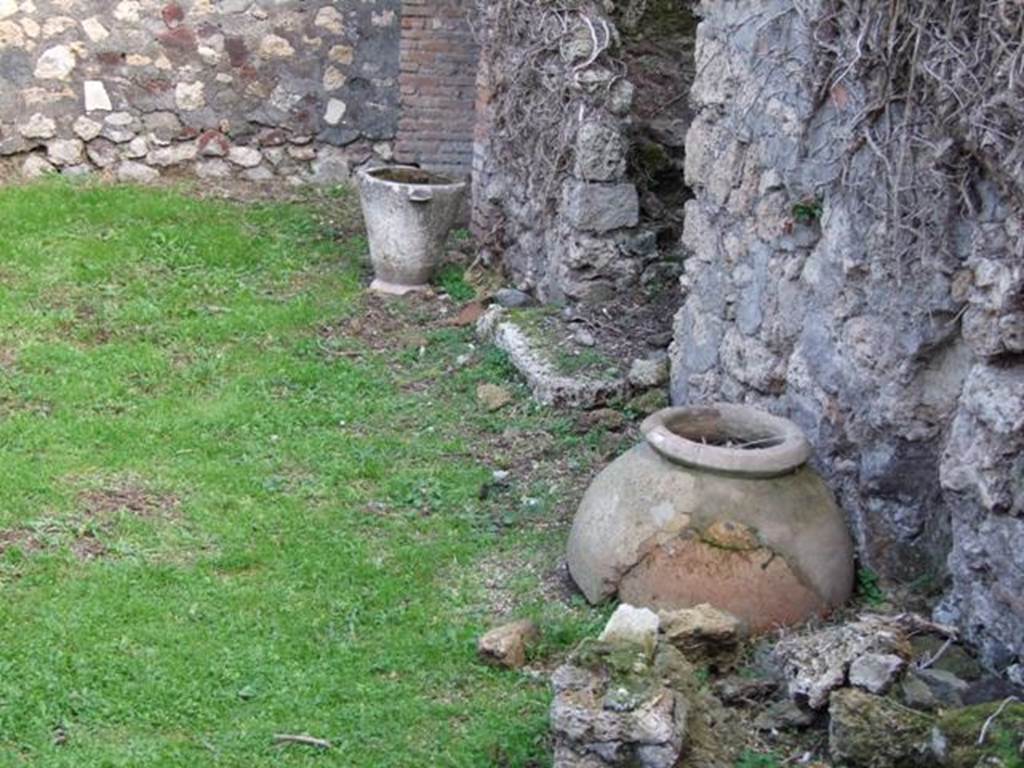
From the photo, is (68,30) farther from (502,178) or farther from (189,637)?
(189,637)

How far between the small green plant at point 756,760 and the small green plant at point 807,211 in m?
2.01

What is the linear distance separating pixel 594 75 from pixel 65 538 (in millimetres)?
3531

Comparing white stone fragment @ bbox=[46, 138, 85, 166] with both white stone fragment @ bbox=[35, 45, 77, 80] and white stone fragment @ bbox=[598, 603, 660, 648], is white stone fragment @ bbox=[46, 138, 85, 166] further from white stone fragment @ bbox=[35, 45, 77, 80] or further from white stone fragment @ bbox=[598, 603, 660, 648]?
white stone fragment @ bbox=[598, 603, 660, 648]

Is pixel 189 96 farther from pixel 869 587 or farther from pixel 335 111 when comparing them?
pixel 869 587

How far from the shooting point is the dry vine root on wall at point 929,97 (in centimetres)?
440

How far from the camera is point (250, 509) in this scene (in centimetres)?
604

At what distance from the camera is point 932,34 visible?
4684mm

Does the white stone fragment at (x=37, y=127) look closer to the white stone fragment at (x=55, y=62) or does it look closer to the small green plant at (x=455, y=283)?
the white stone fragment at (x=55, y=62)

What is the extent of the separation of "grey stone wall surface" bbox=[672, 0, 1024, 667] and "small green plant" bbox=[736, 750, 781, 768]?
0.73 metres

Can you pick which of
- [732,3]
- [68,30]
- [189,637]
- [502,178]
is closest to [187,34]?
[68,30]

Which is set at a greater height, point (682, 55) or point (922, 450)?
point (682, 55)

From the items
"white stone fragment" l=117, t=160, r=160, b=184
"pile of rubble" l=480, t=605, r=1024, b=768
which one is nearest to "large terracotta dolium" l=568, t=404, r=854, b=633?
"pile of rubble" l=480, t=605, r=1024, b=768

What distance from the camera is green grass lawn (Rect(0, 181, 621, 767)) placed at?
4609 millimetres

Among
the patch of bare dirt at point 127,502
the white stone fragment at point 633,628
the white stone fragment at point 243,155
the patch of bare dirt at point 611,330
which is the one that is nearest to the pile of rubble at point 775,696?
the white stone fragment at point 633,628
